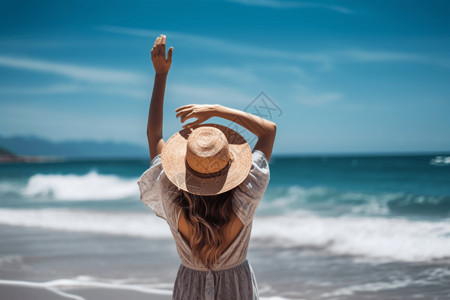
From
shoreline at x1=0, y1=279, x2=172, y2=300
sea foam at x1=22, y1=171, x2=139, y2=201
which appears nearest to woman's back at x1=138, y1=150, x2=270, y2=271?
shoreline at x1=0, y1=279, x2=172, y2=300

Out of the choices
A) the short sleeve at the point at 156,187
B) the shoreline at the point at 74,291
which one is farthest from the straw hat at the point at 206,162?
the shoreline at the point at 74,291

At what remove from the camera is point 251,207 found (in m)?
1.64

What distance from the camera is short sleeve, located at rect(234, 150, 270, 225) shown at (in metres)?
1.62

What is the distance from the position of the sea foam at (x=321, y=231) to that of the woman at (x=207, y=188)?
4.75 meters

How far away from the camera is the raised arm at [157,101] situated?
70.3 inches

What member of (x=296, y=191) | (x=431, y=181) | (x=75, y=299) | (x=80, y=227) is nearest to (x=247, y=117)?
(x=75, y=299)

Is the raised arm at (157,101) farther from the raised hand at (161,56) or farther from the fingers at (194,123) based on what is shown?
the fingers at (194,123)

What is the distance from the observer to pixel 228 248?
5.65 feet

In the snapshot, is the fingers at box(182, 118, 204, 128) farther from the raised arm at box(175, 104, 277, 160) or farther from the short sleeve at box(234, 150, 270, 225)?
the short sleeve at box(234, 150, 270, 225)

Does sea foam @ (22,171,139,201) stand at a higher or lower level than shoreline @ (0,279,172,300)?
higher

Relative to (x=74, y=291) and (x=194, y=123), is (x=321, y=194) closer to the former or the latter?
(x=74, y=291)

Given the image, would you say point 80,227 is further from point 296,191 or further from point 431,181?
point 431,181

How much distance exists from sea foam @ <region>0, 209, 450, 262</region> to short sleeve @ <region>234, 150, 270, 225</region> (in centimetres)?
486

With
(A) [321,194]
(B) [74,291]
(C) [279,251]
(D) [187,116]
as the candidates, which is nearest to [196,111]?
(D) [187,116]
